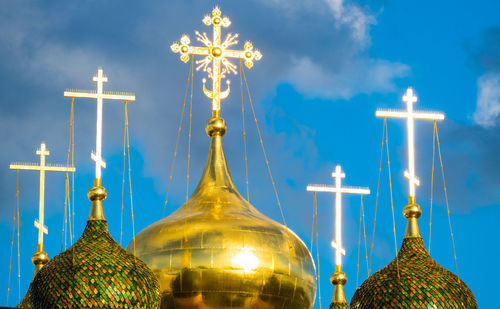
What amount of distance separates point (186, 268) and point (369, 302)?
16.1ft

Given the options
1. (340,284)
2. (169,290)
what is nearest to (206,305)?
(169,290)

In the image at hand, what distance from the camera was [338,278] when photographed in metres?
50.1

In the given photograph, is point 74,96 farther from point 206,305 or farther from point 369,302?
point 369,302

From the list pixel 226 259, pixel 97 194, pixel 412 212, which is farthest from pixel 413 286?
pixel 97 194

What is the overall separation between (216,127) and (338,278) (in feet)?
20.4

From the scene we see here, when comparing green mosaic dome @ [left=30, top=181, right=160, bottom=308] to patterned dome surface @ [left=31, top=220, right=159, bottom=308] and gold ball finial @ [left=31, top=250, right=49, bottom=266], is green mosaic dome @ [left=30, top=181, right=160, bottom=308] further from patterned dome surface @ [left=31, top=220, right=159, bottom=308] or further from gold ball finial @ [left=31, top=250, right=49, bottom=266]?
gold ball finial @ [left=31, top=250, right=49, bottom=266]

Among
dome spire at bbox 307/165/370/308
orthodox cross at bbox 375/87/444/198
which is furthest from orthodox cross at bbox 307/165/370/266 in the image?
orthodox cross at bbox 375/87/444/198

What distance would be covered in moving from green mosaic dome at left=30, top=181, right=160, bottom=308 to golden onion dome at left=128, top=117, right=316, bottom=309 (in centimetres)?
226

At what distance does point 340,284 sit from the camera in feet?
165

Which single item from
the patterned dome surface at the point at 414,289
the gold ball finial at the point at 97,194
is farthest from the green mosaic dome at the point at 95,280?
the patterned dome surface at the point at 414,289

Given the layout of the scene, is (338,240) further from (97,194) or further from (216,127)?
(97,194)

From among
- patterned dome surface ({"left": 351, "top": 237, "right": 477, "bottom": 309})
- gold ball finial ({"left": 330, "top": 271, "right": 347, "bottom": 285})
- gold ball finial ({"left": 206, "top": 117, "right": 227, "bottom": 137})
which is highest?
gold ball finial ({"left": 206, "top": 117, "right": 227, "bottom": 137})

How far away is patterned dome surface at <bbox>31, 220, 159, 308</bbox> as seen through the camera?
4003 cm

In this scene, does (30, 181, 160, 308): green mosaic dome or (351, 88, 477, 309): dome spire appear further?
(351, 88, 477, 309): dome spire
